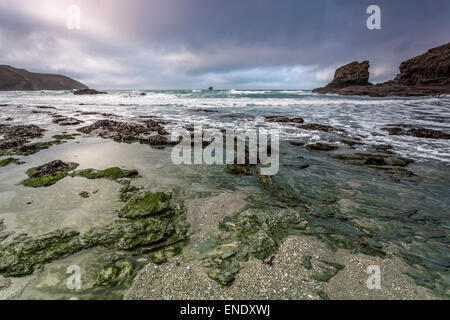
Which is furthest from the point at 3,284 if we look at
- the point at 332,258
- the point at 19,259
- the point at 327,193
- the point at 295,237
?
the point at 327,193

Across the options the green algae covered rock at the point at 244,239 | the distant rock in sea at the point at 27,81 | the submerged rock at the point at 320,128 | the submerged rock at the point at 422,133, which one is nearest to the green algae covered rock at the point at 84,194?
the green algae covered rock at the point at 244,239

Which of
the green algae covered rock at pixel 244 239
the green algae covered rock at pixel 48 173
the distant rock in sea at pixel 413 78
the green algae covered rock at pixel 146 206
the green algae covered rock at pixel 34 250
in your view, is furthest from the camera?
the distant rock in sea at pixel 413 78

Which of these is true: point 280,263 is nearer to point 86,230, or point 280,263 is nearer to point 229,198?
point 229,198

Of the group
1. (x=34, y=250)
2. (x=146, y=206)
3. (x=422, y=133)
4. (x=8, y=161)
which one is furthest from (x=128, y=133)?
(x=422, y=133)

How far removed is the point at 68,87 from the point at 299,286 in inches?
7556

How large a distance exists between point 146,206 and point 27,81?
162639 millimetres

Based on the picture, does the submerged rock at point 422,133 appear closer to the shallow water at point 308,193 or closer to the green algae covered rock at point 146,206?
→ the shallow water at point 308,193

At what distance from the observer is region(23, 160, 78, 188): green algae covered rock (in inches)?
192

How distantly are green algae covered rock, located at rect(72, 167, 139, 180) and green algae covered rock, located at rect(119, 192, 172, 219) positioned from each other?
53.4 inches

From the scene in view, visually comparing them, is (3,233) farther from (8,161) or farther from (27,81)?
(27,81)

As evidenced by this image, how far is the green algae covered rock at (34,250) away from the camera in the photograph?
8.90ft

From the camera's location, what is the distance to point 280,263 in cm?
286

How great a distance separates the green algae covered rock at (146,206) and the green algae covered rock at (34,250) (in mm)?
874

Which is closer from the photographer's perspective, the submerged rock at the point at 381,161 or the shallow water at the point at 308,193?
the shallow water at the point at 308,193
